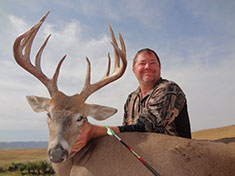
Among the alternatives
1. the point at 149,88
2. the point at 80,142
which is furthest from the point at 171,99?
the point at 80,142

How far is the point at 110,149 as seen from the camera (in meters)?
4.14

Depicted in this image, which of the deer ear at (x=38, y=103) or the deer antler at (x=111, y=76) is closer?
the deer ear at (x=38, y=103)

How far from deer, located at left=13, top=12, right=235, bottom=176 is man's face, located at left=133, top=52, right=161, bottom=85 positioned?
165 cm

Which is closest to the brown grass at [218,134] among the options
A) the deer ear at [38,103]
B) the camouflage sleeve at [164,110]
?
the camouflage sleeve at [164,110]

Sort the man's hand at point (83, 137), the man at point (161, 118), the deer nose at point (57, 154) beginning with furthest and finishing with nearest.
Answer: the man at point (161, 118), the man's hand at point (83, 137), the deer nose at point (57, 154)

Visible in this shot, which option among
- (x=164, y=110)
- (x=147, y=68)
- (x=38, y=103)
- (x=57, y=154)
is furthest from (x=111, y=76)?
(x=57, y=154)

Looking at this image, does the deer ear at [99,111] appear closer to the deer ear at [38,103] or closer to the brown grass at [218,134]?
the deer ear at [38,103]

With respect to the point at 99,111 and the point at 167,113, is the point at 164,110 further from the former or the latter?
the point at 99,111

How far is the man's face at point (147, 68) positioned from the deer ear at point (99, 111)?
1620 mm

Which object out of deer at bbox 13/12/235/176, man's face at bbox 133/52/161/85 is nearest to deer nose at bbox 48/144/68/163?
deer at bbox 13/12/235/176

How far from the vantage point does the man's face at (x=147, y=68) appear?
5.74 m

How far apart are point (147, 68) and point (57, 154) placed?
3.40 meters

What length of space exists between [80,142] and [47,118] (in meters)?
0.80

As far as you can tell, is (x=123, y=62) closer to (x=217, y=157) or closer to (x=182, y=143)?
(x=182, y=143)
